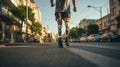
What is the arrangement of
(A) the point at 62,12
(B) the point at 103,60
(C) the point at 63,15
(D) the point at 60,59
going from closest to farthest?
(B) the point at 103,60, (D) the point at 60,59, (A) the point at 62,12, (C) the point at 63,15

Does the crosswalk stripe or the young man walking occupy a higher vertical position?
the young man walking

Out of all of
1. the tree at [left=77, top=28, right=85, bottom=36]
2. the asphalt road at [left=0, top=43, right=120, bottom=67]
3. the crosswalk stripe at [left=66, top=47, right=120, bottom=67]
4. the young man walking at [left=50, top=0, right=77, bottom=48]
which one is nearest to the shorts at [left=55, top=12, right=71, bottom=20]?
the young man walking at [left=50, top=0, right=77, bottom=48]

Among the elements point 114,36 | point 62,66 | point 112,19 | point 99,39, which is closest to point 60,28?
point 62,66

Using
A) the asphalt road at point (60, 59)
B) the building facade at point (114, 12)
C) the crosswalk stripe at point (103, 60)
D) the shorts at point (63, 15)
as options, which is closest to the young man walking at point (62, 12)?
the shorts at point (63, 15)

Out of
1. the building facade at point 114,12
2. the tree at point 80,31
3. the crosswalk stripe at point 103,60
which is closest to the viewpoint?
the crosswalk stripe at point 103,60

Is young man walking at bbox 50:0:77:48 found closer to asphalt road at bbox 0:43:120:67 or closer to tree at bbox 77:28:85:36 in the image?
asphalt road at bbox 0:43:120:67

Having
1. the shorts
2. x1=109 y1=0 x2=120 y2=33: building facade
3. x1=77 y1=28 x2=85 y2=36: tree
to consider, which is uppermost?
x1=109 y1=0 x2=120 y2=33: building facade

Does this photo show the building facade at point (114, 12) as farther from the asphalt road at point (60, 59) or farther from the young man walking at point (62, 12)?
the asphalt road at point (60, 59)

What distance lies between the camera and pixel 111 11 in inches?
2549

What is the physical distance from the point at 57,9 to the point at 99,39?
30.2m

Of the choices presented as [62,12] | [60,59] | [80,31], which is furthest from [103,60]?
[80,31]

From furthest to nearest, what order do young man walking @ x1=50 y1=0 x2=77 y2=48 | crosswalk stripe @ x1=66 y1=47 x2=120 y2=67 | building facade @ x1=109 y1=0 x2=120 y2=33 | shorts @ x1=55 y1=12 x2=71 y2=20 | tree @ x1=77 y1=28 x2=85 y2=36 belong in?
tree @ x1=77 y1=28 x2=85 y2=36, building facade @ x1=109 y1=0 x2=120 y2=33, shorts @ x1=55 y1=12 x2=71 y2=20, young man walking @ x1=50 y1=0 x2=77 y2=48, crosswalk stripe @ x1=66 y1=47 x2=120 y2=67

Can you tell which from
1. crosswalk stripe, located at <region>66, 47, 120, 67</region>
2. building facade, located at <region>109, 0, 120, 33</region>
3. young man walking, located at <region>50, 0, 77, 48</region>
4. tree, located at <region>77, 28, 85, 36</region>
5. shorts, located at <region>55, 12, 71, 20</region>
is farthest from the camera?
tree, located at <region>77, 28, 85, 36</region>

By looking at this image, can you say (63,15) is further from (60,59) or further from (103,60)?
(103,60)
